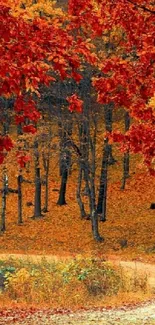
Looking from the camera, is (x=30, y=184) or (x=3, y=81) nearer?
(x=3, y=81)

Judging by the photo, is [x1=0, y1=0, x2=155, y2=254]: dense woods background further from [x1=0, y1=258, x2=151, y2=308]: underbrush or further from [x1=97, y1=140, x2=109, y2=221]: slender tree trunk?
[x1=0, y1=258, x2=151, y2=308]: underbrush

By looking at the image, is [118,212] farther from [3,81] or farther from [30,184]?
[3,81]

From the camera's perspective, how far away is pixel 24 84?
9.01 metres

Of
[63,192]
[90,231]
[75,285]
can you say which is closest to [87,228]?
[90,231]

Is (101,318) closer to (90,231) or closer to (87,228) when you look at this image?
(90,231)

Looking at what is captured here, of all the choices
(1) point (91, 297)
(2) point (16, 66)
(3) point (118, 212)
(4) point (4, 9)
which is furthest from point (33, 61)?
(3) point (118, 212)

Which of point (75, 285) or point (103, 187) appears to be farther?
point (103, 187)

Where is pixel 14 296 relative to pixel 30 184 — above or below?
below

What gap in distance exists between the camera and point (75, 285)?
19141 mm

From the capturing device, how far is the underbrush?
59.1 feet

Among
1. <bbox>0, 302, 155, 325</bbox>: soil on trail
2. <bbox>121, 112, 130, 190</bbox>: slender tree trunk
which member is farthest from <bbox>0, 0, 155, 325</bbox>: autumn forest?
<bbox>0, 302, 155, 325</bbox>: soil on trail

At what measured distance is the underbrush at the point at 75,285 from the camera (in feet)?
59.1

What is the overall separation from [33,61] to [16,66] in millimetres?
255

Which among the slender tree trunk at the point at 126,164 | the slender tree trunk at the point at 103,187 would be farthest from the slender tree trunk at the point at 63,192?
the slender tree trunk at the point at 126,164
